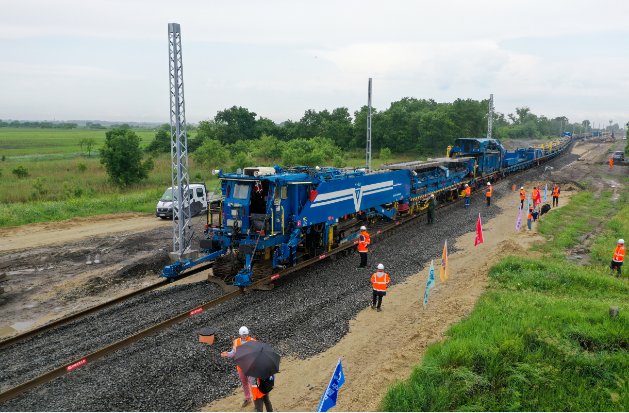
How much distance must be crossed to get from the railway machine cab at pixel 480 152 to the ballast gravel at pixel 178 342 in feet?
63.9

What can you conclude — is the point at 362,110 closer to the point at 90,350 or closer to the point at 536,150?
the point at 536,150

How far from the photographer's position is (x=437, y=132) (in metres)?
56.4

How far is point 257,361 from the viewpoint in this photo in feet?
19.0

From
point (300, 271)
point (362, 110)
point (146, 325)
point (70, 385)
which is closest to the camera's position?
point (70, 385)

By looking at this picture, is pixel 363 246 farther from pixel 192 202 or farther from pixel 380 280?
pixel 192 202

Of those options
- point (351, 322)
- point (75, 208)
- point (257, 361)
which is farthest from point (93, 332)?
point (75, 208)

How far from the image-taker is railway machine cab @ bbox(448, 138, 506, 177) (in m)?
31.1

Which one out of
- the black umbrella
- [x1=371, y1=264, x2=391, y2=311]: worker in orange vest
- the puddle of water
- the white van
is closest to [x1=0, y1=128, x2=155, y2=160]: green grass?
the white van

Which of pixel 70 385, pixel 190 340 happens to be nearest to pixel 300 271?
pixel 190 340

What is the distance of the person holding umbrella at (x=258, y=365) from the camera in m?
5.76

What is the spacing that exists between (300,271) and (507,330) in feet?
22.1

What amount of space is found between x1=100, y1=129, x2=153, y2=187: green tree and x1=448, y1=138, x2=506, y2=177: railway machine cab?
2389 cm

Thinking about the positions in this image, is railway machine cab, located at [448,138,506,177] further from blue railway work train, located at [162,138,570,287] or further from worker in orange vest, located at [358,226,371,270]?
worker in orange vest, located at [358,226,371,270]

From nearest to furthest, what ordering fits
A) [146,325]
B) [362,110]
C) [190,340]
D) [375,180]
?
[190,340], [146,325], [375,180], [362,110]
